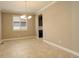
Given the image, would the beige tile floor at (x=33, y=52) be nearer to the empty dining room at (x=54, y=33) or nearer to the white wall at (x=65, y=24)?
the empty dining room at (x=54, y=33)

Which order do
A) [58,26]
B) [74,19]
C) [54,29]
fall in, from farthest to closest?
1. [54,29]
2. [58,26]
3. [74,19]

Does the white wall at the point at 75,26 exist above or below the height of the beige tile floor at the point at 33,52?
above

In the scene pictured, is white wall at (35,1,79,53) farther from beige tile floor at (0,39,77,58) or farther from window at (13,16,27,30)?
window at (13,16,27,30)

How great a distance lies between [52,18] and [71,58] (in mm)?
3053

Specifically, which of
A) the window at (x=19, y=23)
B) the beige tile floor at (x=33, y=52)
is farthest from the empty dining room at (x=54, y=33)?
the window at (x=19, y=23)

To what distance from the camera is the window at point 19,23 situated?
33.1 feet

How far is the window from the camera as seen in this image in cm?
1008

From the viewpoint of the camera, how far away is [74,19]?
13.1 feet

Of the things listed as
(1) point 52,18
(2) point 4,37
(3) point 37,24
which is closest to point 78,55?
(1) point 52,18

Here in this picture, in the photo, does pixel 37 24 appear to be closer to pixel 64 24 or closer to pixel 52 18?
pixel 52 18

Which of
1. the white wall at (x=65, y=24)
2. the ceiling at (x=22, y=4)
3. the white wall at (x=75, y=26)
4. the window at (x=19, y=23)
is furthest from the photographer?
the window at (x=19, y=23)

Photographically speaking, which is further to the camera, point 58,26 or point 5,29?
point 5,29

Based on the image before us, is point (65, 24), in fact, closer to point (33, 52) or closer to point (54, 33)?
point (54, 33)

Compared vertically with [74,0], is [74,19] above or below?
below
